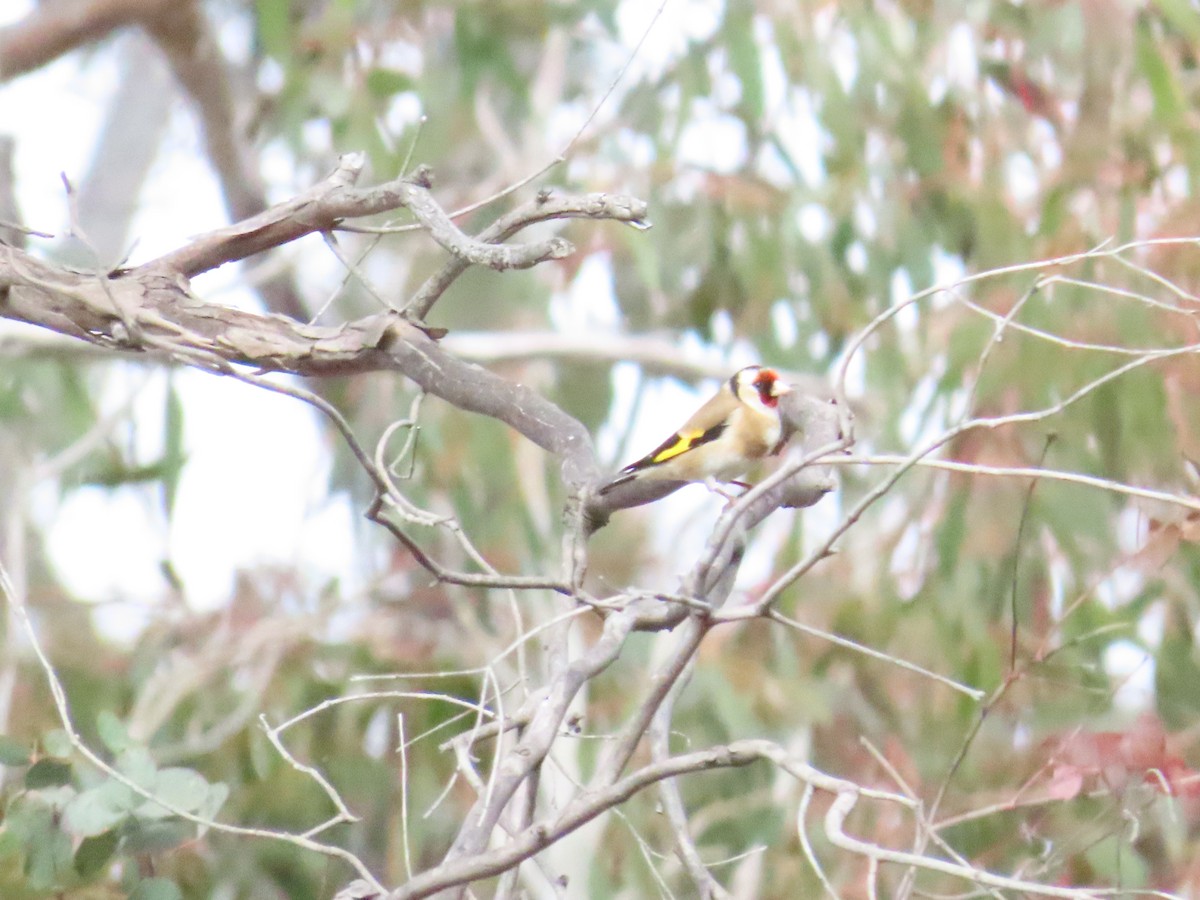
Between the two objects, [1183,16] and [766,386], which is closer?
[766,386]

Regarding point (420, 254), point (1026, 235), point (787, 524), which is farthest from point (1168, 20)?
point (420, 254)

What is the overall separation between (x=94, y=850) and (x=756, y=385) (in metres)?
1.37

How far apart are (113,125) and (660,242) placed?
3.28 m

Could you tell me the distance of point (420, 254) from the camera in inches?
211

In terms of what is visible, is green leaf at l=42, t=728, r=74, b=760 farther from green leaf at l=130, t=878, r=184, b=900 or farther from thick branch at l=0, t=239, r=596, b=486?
thick branch at l=0, t=239, r=596, b=486

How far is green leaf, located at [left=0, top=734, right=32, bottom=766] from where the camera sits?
2094 millimetres

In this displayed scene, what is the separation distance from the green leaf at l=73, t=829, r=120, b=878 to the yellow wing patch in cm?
92

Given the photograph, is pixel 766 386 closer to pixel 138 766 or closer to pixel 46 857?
pixel 138 766

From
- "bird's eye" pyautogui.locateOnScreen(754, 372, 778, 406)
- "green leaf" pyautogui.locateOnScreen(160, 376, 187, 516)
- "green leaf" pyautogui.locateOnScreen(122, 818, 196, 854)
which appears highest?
"bird's eye" pyautogui.locateOnScreen(754, 372, 778, 406)

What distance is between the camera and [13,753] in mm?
2100

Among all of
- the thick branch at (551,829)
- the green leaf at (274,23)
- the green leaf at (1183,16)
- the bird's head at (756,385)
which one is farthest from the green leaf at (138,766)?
the green leaf at (1183,16)

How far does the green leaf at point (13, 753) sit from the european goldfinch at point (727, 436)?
3.03 ft

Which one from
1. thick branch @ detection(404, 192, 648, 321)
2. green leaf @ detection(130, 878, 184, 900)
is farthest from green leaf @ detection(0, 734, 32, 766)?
thick branch @ detection(404, 192, 648, 321)

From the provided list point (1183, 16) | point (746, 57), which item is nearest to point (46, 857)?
point (746, 57)
